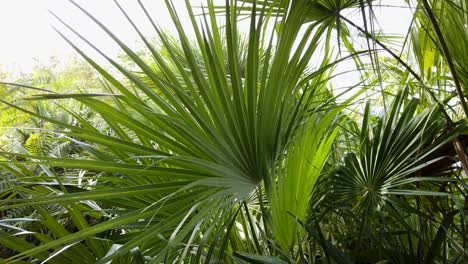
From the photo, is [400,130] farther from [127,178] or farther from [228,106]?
[127,178]

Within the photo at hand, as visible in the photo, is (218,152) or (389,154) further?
(389,154)

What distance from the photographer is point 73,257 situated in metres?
0.78

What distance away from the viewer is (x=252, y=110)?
2.47ft

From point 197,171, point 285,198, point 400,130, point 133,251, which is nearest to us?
point 133,251

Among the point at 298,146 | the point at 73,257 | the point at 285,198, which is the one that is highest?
the point at 298,146

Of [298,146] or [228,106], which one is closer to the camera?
[228,106]

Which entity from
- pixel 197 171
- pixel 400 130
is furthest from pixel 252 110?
pixel 400 130

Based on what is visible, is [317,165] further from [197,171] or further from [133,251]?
[133,251]

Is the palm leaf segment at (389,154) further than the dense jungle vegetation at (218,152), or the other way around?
the palm leaf segment at (389,154)

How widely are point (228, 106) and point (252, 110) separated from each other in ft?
0.15

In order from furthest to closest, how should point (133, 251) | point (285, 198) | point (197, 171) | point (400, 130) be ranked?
point (400, 130) < point (285, 198) < point (197, 171) < point (133, 251)

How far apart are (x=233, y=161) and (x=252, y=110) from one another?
4.1 inches

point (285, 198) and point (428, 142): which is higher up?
point (428, 142)

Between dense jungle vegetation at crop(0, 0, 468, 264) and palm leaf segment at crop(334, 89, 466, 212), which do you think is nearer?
dense jungle vegetation at crop(0, 0, 468, 264)
